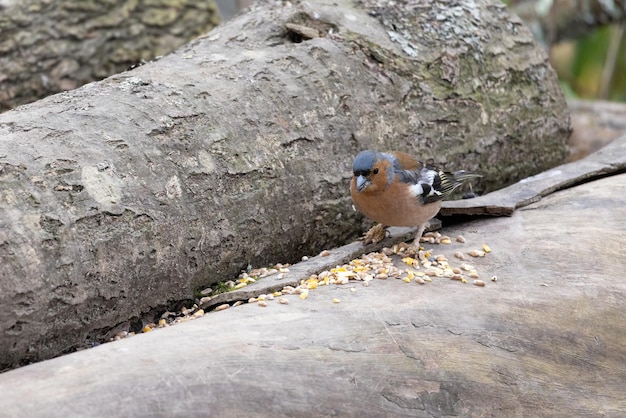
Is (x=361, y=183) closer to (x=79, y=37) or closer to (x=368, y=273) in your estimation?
(x=368, y=273)

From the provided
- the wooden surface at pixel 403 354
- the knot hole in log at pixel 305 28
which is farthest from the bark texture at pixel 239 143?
the wooden surface at pixel 403 354

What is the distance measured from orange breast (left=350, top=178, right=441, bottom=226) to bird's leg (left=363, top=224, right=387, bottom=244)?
84 mm

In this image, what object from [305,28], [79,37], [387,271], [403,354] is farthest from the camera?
[79,37]

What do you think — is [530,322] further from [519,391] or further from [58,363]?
[58,363]

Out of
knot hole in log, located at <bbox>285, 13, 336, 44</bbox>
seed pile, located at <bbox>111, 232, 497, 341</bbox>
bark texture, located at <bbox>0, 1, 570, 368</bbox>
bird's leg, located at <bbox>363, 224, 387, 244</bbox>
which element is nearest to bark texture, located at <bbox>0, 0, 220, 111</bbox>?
bark texture, located at <bbox>0, 1, 570, 368</bbox>

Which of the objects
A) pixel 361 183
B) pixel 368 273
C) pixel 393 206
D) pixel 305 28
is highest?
pixel 305 28

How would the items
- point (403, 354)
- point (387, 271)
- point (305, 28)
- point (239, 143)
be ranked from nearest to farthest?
point (403, 354) → point (387, 271) → point (239, 143) → point (305, 28)

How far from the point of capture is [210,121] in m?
3.68

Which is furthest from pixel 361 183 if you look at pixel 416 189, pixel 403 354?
pixel 403 354

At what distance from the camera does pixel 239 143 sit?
3729 millimetres

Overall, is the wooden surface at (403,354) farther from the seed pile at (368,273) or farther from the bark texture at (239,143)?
the bark texture at (239,143)

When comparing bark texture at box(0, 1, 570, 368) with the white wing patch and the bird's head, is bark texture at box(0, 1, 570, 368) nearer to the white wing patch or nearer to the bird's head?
the bird's head

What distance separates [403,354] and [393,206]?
101cm

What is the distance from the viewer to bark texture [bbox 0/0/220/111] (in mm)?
5926
